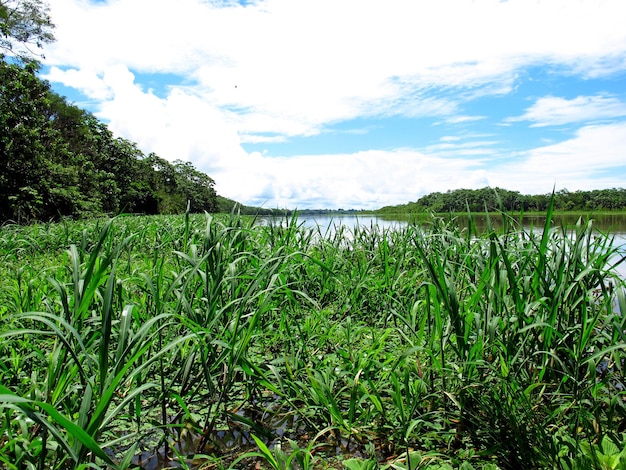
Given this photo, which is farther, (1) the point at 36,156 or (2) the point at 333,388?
(1) the point at 36,156

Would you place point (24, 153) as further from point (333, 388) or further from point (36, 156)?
point (333, 388)

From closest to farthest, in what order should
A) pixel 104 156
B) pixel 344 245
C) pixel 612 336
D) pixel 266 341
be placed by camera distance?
pixel 612 336
pixel 266 341
pixel 344 245
pixel 104 156

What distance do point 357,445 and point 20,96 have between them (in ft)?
45.8

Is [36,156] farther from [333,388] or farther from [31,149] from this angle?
[333,388]

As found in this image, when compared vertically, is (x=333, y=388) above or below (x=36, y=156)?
below

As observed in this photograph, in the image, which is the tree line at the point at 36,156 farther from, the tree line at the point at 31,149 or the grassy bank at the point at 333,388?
the grassy bank at the point at 333,388

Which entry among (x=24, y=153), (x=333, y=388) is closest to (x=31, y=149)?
(x=24, y=153)

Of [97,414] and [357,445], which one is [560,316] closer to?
[357,445]

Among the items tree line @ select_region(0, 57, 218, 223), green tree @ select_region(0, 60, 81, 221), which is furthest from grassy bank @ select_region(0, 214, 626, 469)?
green tree @ select_region(0, 60, 81, 221)

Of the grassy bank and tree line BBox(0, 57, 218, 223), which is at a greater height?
tree line BBox(0, 57, 218, 223)

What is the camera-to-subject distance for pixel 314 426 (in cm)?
151

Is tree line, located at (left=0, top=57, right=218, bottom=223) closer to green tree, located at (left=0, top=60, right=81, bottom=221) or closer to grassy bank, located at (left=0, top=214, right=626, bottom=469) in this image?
green tree, located at (left=0, top=60, right=81, bottom=221)

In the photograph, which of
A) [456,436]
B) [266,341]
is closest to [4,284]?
[266,341]

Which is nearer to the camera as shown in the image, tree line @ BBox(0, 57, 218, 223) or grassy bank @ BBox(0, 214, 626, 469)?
grassy bank @ BBox(0, 214, 626, 469)
